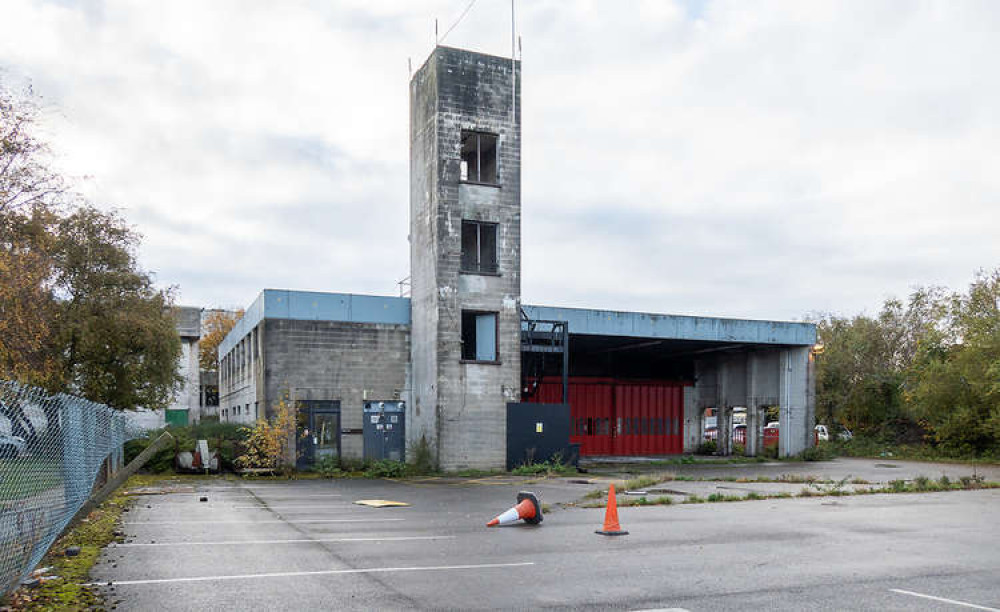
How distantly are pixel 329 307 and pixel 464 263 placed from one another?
4.81 m

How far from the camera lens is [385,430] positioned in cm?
2897

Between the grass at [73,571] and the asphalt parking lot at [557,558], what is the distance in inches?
9.1

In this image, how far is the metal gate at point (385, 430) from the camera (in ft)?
94.2

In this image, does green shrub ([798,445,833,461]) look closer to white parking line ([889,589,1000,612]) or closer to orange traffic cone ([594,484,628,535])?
orange traffic cone ([594,484,628,535])

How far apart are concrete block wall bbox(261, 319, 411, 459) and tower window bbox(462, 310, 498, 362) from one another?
2056 mm

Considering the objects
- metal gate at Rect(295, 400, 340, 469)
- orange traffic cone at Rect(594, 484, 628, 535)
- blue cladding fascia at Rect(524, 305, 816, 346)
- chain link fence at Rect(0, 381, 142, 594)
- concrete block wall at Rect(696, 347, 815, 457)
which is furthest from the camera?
concrete block wall at Rect(696, 347, 815, 457)

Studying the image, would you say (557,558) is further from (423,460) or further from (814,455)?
(814,455)

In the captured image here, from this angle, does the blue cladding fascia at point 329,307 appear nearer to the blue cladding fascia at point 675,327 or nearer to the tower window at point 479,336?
the tower window at point 479,336

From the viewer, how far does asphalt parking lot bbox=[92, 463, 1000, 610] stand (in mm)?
8211

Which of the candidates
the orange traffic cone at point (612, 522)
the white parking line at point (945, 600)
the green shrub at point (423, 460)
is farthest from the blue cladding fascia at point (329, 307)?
the white parking line at point (945, 600)

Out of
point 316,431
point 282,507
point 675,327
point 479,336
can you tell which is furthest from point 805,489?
point 316,431

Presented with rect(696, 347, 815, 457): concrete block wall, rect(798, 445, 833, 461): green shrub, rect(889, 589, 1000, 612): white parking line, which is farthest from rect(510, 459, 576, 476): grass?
rect(889, 589, 1000, 612): white parking line

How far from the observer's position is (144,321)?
94.8ft

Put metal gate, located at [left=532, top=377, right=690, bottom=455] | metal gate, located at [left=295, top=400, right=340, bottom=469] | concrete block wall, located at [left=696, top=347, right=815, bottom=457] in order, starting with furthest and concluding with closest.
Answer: metal gate, located at [left=532, top=377, right=690, bottom=455], concrete block wall, located at [left=696, top=347, right=815, bottom=457], metal gate, located at [left=295, top=400, right=340, bottom=469]
